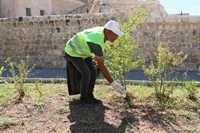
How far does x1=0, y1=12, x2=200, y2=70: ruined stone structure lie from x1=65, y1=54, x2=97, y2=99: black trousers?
679cm

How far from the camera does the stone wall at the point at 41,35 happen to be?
12.4m

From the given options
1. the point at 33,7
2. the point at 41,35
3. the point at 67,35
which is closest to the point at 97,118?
the point at 67,35


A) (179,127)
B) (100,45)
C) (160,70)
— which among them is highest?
(100,45)

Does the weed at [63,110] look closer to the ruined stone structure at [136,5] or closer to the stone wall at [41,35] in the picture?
the stone wall at [41,35]

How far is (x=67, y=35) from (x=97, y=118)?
8358 mm

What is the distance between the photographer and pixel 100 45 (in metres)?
4.63

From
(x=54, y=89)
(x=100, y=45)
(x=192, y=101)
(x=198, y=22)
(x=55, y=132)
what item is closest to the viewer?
(x=55, y=132)

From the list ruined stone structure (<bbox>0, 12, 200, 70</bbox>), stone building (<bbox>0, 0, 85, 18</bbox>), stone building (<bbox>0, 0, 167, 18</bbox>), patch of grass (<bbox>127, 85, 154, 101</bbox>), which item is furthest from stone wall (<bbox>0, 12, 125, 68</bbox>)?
stone building (<bbox>0, 0, 85, 18</bbox>)

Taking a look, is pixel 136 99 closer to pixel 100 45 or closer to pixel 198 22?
pixel 100 45

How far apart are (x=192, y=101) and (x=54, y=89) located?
238 cm

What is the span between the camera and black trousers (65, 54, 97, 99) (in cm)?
488

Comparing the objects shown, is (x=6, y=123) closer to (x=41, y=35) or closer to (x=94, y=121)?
(x=94, y=121)

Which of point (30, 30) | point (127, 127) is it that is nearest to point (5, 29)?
point (30, 30)

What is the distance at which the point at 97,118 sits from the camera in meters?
4.55
